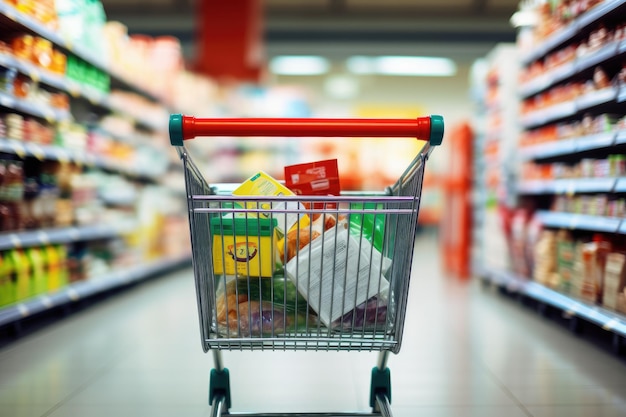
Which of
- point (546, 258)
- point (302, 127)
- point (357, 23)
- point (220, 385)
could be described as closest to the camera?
point (302, 127)

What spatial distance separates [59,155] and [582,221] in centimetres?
336

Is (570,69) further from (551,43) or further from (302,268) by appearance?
(302,268)

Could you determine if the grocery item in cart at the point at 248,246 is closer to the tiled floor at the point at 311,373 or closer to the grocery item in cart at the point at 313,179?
the grocery item in cart at the point at 313,179

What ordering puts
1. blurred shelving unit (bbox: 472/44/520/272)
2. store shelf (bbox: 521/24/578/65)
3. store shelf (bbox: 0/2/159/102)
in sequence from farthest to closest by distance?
1. blurred shelving unit (bbox: 472/44/520/272)
2. store shelf (bbox: 521/24/578/65)
3. store shelf (bbox: 0/2/159/102)

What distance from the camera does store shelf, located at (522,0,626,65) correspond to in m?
2.93

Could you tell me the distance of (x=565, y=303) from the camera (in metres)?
3.35

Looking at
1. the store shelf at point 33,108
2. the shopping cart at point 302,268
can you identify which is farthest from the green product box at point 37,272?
the shopping cart at point 302,268

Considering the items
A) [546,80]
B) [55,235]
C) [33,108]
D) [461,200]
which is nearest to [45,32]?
[33,108]

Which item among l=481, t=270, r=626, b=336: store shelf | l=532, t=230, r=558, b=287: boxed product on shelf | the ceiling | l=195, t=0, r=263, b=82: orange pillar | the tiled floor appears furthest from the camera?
the ceiling

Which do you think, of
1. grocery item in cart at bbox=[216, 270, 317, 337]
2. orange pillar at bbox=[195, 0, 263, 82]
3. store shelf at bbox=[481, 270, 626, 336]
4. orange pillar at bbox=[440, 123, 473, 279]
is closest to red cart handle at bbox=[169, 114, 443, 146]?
grocery item in cart at bbox=[216, 270, 317, 337]

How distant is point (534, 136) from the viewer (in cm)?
436

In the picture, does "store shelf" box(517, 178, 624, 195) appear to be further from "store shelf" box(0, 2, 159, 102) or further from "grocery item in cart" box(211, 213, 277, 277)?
"store shelf" box(0, 2, 159, 102)

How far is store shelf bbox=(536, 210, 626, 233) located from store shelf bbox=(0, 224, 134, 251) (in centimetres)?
326

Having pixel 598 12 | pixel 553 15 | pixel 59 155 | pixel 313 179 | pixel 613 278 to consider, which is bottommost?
pixel 613 278
